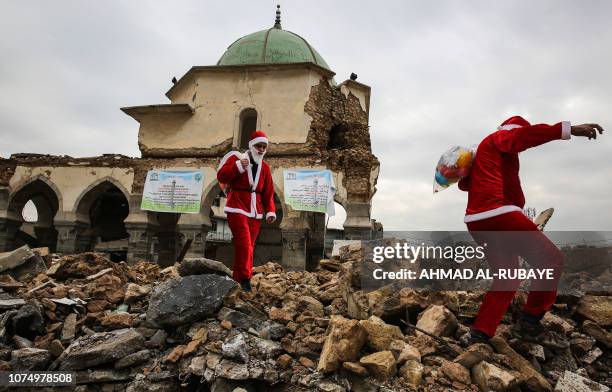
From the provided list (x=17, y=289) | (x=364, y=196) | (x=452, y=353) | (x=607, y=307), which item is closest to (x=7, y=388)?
(x=17, y=289)

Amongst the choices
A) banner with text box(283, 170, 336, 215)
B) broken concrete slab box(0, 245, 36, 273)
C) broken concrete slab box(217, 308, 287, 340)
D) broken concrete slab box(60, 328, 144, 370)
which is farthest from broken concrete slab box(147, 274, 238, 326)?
banner with text box(283, 170, 336, 215)

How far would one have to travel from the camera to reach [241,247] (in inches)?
176

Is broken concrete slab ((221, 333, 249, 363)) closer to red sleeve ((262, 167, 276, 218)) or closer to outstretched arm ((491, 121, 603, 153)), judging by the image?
red sleeve ((262, 167, 276, 218))

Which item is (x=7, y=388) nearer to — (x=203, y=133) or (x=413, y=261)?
(x=413, y=261)

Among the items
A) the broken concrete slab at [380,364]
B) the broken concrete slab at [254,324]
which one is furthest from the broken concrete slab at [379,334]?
the broken concrete slab at [254,324]

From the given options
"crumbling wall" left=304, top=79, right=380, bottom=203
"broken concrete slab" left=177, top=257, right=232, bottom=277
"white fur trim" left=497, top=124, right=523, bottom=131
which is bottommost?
"broken concrete slab" left=177, top=257, right=232, bottom=277

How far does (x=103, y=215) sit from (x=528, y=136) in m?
17.7

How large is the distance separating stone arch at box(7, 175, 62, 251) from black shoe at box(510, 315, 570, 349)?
14.6 meters

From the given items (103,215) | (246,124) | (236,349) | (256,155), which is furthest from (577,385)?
(103,215)

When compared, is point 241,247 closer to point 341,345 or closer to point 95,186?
point 341,345

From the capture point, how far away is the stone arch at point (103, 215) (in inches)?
536

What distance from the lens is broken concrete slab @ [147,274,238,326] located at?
11.6 feet

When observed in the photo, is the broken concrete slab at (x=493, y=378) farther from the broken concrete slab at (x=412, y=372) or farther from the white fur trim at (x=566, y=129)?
the white fur trim at (x=566, y=129)

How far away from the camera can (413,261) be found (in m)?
4.59
